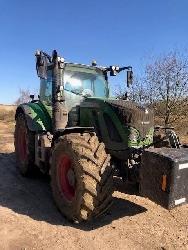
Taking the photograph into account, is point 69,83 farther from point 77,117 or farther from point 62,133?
point 62,133

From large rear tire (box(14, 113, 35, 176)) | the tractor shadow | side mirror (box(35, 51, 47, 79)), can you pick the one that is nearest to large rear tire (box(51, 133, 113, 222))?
the tractor shadow

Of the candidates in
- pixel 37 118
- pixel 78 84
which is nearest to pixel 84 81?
pixel 78 84

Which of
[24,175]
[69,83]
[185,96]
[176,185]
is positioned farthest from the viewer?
[185,96]

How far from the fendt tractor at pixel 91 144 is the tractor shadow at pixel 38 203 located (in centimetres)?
19

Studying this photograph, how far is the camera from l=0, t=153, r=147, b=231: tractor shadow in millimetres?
5108

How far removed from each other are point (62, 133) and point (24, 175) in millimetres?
2225

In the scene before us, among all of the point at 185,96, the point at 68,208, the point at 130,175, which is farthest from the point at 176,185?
the point at 185,96

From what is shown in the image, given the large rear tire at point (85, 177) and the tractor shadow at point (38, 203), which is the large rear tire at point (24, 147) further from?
the large rear tire at point (85, 177)

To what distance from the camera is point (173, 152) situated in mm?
4473

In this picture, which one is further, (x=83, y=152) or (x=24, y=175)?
(x=24, y=175)

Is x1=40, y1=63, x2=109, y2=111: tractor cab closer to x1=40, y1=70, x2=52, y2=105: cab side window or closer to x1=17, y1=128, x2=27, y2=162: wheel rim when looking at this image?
x1=40, y1=70, x2=52, y2=105: cab side window

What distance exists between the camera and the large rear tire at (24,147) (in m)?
6.92

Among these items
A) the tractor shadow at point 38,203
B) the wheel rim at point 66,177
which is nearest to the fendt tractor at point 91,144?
the wheel rim at point 66,177

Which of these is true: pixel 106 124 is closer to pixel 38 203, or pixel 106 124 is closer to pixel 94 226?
pixel 94 226
